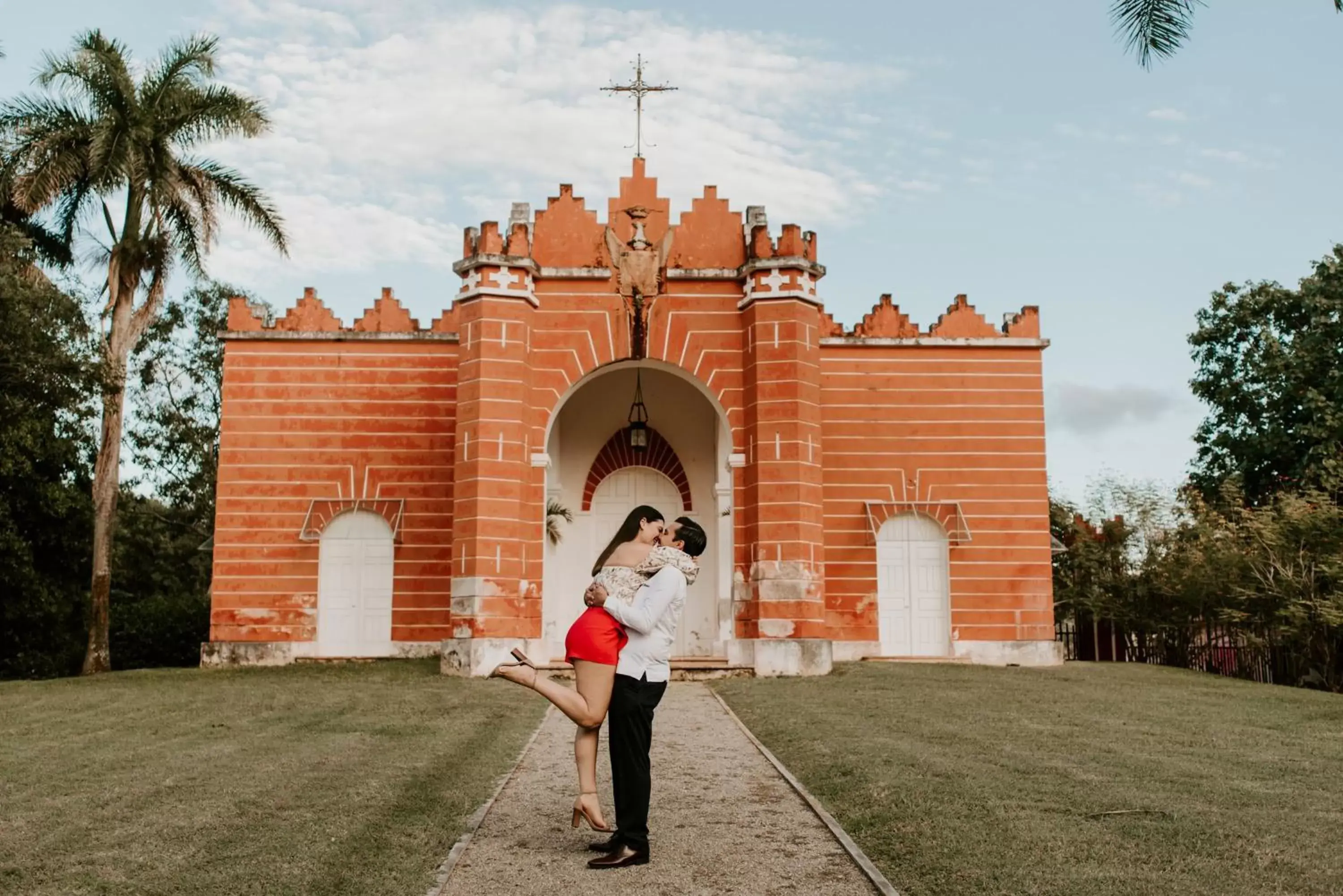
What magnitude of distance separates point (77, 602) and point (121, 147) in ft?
31.6

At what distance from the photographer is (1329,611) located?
1536 centimetres

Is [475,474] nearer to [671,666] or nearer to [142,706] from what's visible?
[671,666]

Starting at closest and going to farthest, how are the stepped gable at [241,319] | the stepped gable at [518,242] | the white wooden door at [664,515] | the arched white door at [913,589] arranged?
1. the stepped gable at [518,242]
2. the arched white door at [913,589]
3. the white wooden door at [664,515]
4. the stepped gable at [241,319]

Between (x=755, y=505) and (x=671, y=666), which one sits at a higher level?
(x=755, y=505)

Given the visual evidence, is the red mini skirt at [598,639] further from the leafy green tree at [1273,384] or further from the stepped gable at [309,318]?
the leafy green tree at [1273,384]

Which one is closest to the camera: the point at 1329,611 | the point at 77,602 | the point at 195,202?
the point at 1329,611

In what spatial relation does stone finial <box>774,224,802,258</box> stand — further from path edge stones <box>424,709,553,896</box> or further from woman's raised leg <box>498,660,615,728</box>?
woman's raised leg <box>498,660,615,728</box>

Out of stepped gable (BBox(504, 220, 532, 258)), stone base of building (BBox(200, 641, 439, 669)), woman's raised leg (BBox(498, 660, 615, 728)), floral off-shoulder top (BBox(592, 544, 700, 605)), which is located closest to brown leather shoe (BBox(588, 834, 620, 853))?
woman's raised leg (BBox(498, 660, 615, 728))

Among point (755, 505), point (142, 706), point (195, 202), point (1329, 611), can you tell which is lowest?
point (142, 706)

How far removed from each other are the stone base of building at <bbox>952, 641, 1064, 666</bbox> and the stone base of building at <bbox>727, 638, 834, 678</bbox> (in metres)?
3.82

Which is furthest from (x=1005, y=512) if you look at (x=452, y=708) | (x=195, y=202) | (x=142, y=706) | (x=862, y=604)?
(x=195, y=202)

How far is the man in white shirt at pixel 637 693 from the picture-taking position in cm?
563

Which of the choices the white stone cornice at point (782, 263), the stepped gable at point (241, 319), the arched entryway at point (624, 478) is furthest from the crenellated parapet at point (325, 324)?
the white stone cornice at point (782, 263)

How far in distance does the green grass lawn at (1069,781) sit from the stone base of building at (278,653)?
256 inches
